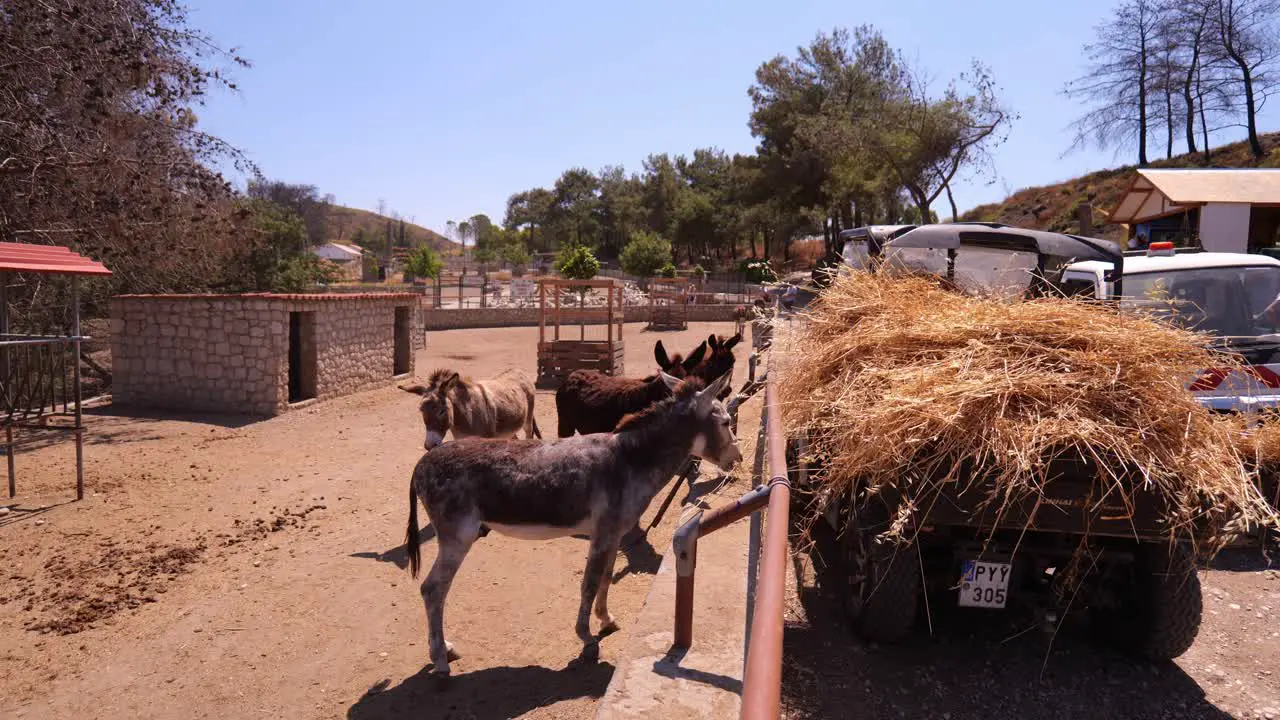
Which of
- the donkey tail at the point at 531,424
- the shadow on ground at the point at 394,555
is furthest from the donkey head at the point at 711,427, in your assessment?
the donkey tail at the point at 531,424

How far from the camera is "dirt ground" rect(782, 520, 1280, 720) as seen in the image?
3746 mm

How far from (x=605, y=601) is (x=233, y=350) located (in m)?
11.4

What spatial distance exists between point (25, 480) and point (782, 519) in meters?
10.9

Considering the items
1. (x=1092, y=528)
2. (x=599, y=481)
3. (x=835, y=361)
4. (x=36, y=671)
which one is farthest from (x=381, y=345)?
(x=1092, y=528)

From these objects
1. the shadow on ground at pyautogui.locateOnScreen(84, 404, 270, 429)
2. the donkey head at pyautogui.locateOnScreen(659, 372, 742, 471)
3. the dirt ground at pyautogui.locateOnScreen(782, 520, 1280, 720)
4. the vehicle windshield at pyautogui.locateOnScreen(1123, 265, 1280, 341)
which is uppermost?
the vehicle windshield at pyautogui.locateOnScreen(1123, 265, 1280, 341)

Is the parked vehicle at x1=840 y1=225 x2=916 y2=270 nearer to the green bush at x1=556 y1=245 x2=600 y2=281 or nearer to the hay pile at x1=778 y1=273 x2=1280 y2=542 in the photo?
the hay pile at x1=778 y1=273 x2=1280 y2=542

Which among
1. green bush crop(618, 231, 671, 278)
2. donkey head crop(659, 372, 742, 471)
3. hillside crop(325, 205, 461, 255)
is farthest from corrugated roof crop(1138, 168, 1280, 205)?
hillside crop(325, 205, 461, 255)

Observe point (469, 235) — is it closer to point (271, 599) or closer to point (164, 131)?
point (164, 131)

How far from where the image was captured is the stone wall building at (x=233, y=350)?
44.9 feet

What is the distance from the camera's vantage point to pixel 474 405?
325 inches

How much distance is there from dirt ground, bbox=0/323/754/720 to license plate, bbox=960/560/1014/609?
2.13 metres

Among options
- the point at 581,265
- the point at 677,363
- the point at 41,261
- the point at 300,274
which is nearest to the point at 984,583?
the point at 677,363

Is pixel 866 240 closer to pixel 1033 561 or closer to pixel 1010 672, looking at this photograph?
pixel 1033 561

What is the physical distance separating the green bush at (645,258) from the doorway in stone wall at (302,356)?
116 ft
